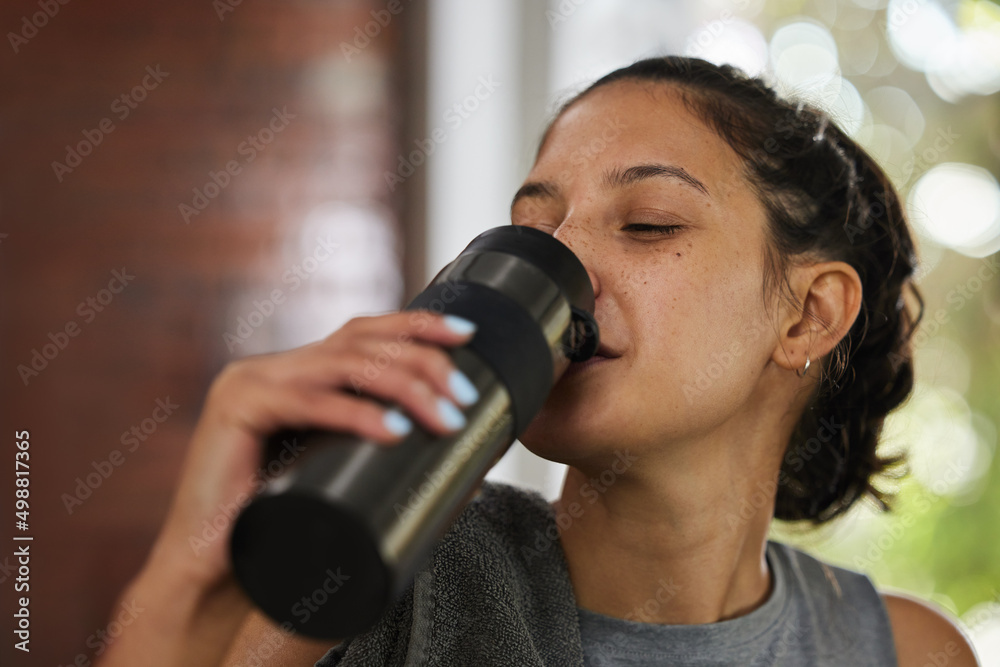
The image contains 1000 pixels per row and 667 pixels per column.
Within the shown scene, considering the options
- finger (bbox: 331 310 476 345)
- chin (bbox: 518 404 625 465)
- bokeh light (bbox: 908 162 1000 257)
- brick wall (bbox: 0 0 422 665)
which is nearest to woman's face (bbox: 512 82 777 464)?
chin (bbox: 518 404 625 465)

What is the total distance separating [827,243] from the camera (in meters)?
0.93

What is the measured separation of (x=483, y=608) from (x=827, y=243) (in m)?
0.56

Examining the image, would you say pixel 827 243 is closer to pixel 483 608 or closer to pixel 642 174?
pixel 642 174

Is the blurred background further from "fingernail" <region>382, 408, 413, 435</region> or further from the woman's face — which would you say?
"fingernail" <region>382, 408, 413, 435</region>

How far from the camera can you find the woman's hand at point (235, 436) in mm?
470

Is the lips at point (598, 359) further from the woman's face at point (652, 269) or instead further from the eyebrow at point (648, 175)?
the eyebrow at point (648, 175)

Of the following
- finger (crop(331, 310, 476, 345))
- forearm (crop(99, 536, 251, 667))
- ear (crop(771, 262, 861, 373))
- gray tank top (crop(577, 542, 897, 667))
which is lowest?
gray tank top (crop(577, 542, 897, 667))

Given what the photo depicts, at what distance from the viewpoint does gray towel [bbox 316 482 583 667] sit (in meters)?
0.75

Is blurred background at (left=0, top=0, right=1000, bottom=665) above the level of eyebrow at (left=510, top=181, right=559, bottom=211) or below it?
below

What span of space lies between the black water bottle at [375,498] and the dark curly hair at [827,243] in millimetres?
437

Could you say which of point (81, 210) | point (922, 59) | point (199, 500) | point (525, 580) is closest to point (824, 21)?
point (922, 59)

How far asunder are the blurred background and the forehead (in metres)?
0.75

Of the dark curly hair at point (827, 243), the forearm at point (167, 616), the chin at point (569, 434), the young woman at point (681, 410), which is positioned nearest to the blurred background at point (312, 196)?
the dark curly hair at point (827, 243)

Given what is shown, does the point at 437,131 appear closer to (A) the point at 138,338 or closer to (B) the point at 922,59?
(A) the point at 138,338
